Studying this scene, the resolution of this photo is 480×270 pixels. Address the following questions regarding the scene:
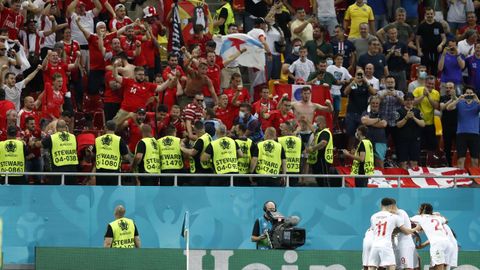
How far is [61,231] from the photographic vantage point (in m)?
29.0

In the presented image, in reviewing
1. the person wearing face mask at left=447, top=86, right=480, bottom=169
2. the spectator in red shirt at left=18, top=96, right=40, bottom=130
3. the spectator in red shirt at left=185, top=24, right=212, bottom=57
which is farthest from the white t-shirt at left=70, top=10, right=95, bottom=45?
the person wearing face mask at left=447, top=86, right=480, bottom=169

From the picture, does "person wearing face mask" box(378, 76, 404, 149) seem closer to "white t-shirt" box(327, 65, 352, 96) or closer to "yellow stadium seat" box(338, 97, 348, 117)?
"yellow stadium seat" box(338, 97, 348, 117)

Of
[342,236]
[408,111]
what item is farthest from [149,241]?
[408,111]

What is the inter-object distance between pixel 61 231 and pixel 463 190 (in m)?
7.12

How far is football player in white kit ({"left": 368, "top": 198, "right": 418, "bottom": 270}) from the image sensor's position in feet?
88.9

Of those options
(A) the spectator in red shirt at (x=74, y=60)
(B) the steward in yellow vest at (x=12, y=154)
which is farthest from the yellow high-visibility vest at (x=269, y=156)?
(A) the spectator in red shirt at (x=74, y=60)

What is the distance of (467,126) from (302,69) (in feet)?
11.6

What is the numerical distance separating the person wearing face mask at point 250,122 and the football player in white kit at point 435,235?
3.59m

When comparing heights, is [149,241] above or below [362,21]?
below

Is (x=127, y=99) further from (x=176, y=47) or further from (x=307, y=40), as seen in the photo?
(x=307, y=40)

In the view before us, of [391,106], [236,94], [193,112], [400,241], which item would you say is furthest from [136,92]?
[400,241]

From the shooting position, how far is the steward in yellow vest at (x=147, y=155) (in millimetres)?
28797

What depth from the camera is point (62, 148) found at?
28.6 m

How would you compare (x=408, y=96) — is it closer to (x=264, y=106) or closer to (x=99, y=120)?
(x=264, y=106)
